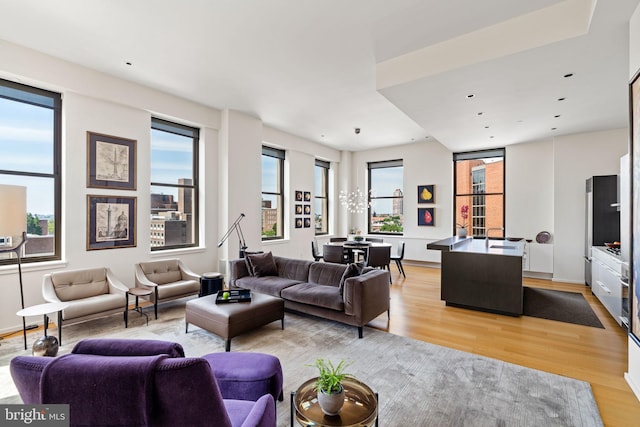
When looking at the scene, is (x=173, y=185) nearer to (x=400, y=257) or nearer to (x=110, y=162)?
(x=110, y=162)

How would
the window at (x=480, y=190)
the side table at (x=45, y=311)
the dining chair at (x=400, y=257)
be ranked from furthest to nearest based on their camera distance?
the window at (x=480, y=190), the dining chair at (x=400, y=257), the side table at (x=45, y=311)

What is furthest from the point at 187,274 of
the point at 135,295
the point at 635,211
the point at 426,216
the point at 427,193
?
the point at 427,193

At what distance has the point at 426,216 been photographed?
8172 mm

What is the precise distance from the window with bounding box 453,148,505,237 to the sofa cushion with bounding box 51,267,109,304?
7512 millimetres

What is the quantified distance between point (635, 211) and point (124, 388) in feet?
12.1

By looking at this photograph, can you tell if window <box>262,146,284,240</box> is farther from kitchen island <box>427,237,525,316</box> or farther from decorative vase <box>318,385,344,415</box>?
decorative vase <box>318,385,344,415</box>

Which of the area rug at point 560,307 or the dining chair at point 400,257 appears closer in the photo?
the area rug at point 560,307

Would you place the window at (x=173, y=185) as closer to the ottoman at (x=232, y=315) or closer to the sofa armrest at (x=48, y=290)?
Answer: the sofa armrest at (x=48, y=290)

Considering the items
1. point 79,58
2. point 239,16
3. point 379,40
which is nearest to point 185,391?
point 239,16

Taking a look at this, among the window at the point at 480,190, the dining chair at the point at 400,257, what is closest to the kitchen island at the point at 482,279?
the dining chair at the point at 400,257

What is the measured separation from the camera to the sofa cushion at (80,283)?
145 inches

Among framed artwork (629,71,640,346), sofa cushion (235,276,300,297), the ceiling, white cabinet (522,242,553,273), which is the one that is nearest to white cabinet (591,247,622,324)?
white cabinet (522,242,553,273)

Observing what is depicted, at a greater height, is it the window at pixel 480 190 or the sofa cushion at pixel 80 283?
the window at pixel 480 190

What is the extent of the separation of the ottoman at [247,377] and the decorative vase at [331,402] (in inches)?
22.3
